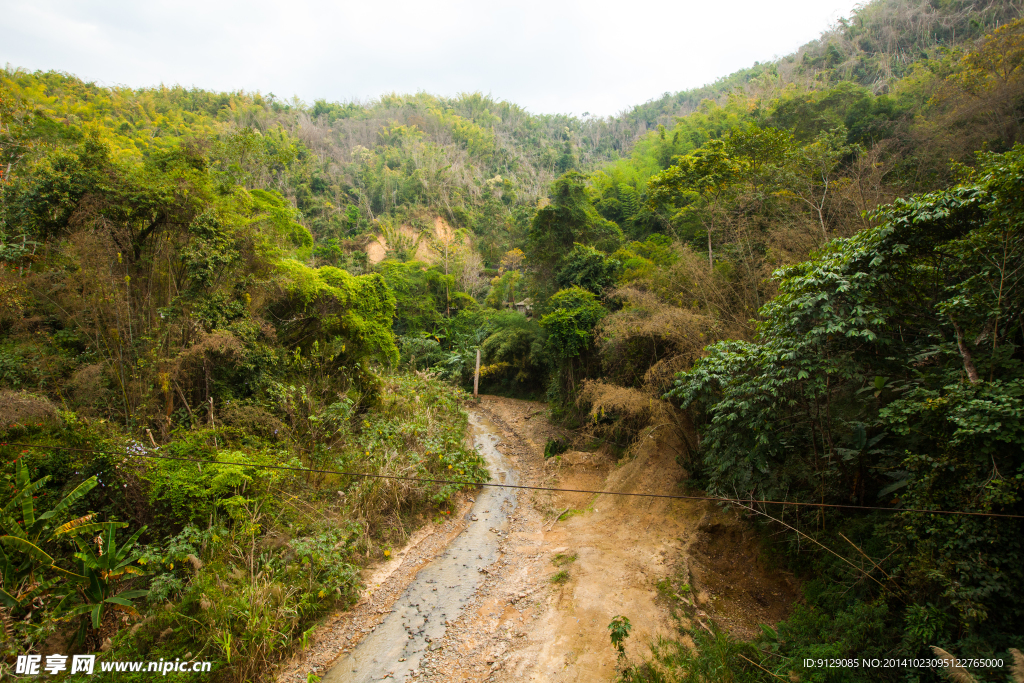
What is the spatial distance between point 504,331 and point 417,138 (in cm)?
3368

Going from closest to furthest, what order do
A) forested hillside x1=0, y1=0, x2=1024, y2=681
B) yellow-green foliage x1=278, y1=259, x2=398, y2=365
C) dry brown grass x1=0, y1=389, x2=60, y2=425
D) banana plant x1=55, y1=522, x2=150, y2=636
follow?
forested hillside x1=0, y1=0, x2=1024, y2=681
banana plant x1=55, y1=522, x2=150, y2=636
dry brown grass x1=0, y1=389, x2=60, y2=425
yellow-green foliage x1=278, y1=259, x2=398, y2=365

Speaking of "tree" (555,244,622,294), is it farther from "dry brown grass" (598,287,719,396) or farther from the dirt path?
the dirt path

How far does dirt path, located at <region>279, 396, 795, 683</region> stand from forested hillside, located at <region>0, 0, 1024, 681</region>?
0.50 metres

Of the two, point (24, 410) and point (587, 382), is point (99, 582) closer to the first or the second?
point (24, 410)

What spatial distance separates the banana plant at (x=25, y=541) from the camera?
384 centimetres

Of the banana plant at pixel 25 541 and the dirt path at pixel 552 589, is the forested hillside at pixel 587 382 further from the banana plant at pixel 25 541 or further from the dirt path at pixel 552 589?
the dirt path at pixel 552 589

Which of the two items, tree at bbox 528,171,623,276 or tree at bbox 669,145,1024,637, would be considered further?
tree at bbox 528,171,623,276

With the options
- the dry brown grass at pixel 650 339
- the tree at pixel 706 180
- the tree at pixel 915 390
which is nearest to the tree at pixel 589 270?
the dry brown grass at pixel 650 339

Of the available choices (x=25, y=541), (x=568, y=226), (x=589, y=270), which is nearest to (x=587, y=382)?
(x=589, y=270)

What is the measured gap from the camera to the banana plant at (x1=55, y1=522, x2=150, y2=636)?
3967 millimetres

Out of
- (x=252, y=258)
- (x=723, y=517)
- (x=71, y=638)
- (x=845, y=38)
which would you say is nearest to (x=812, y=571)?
(x=723, y=517)

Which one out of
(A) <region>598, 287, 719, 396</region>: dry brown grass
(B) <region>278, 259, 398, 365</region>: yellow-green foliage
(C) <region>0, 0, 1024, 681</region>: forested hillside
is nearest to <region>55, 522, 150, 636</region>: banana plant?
(C) <region>0, 0, 1024, 681</region>: forested hillside

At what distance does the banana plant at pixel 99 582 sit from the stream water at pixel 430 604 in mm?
2310

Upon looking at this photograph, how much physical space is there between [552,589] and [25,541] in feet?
19.1
